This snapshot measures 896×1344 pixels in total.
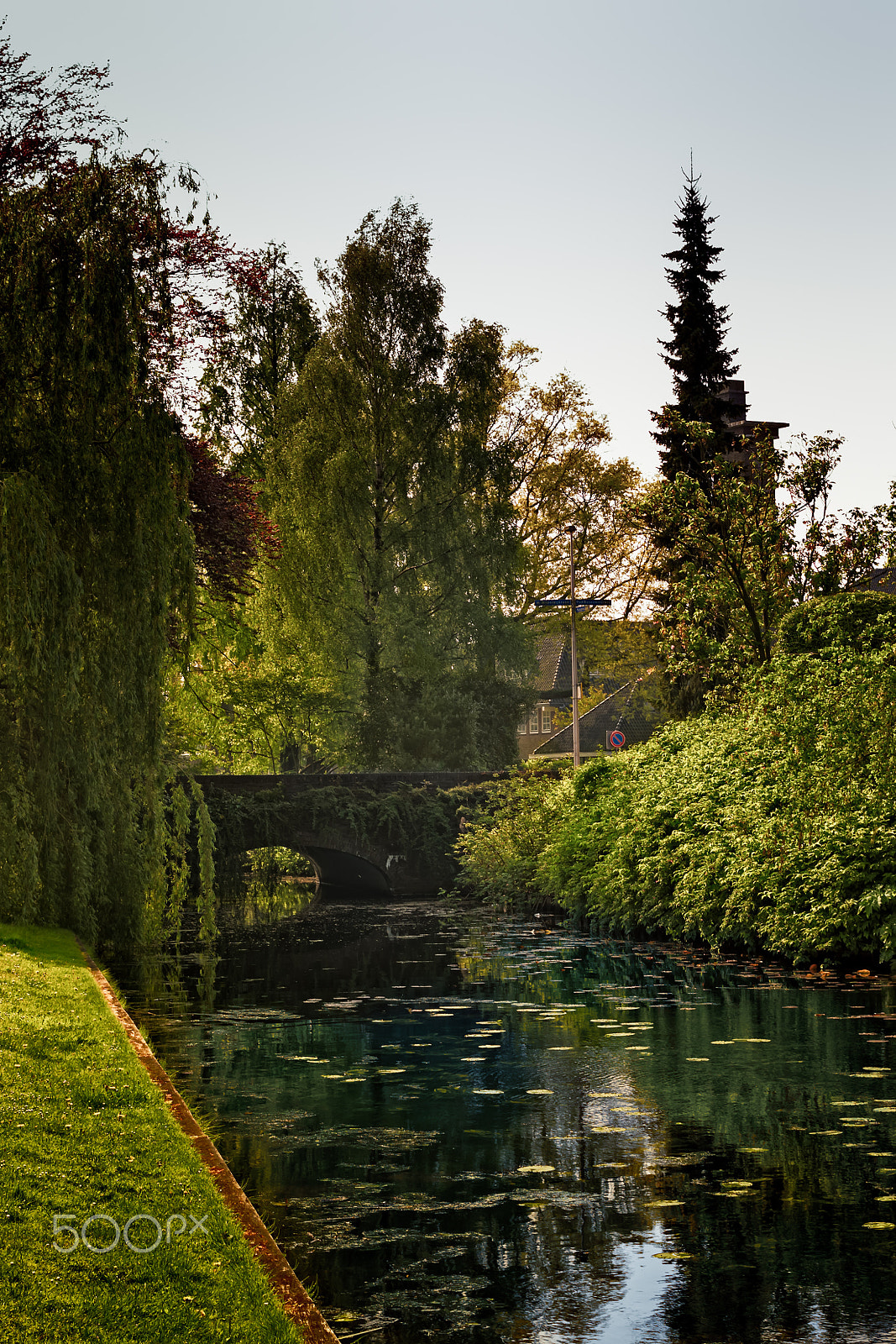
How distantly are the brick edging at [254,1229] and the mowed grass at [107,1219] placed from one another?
7cm

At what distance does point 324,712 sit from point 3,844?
83.1ft

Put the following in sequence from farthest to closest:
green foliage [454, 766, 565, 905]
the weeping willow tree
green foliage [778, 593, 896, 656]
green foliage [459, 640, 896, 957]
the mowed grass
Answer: green foliage [454, 766, 565, 905] → green foliage [778, 593, 896, 656] → green foliage [459, 640, 896, 957] → the weeping willow tree → the mowed grass

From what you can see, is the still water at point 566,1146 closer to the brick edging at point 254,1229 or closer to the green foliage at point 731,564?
the brick edging at point 254,1229

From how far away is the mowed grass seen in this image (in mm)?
4559

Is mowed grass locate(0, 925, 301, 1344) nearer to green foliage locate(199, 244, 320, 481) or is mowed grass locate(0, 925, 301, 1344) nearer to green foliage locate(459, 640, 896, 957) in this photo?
green foliage locate(459, 640, 896, 957)

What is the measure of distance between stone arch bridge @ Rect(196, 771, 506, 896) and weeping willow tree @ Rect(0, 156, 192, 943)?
17.2 meters

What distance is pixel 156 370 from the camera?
15.7 m

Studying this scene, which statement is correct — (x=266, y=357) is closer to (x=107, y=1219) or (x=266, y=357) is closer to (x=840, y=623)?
(x=840, y=623)

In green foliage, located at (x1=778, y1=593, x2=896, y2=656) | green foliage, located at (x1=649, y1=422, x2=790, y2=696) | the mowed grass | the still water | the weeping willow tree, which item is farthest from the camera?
green foliage, located at (x1=649, y1=422, x2=790, y2=696)

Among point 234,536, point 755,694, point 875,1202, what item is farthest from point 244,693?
point 875,1202

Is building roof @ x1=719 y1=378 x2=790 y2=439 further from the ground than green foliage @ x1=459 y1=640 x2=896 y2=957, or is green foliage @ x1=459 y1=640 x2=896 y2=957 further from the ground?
building roof @ x1=719 y1=378 x2=790 y2=439

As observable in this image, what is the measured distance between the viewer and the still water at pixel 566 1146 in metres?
5.61

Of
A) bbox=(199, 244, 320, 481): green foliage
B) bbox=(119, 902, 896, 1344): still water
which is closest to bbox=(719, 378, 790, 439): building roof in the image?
bbox=(199, 244, 320, 481): green foliage

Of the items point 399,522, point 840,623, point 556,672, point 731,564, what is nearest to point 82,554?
point 840,623
